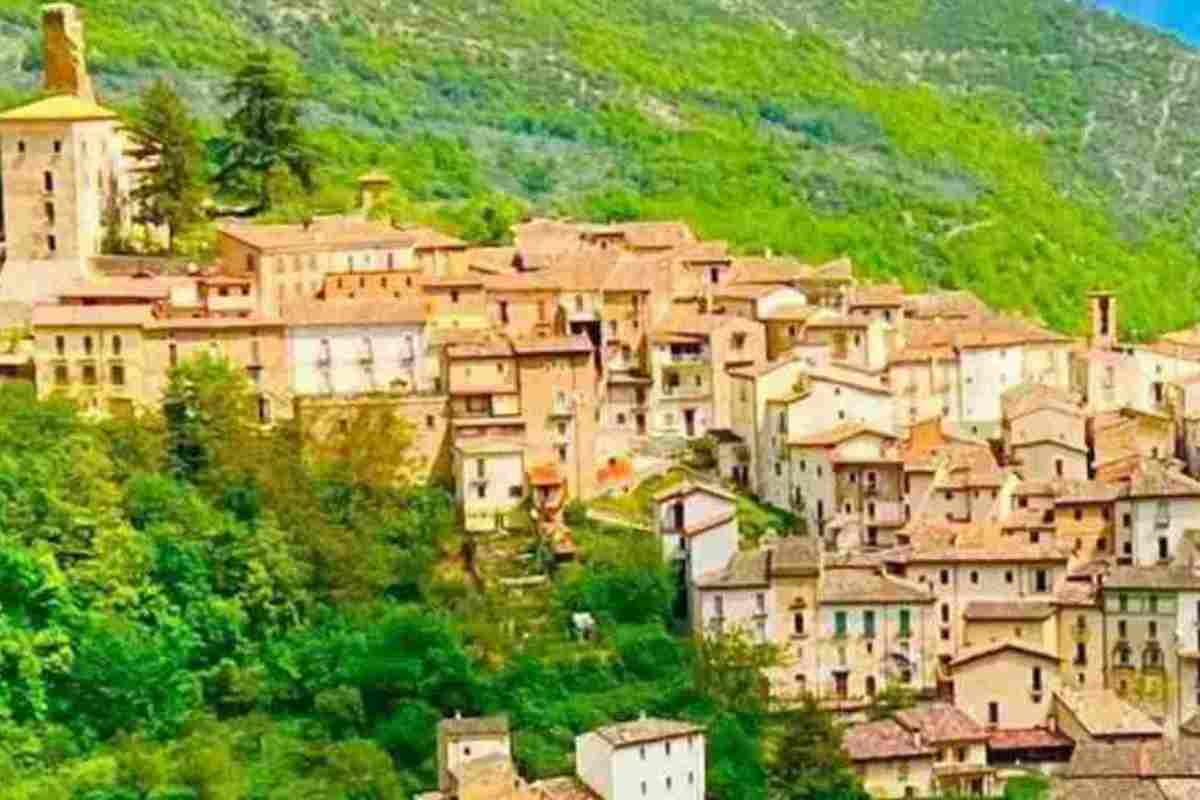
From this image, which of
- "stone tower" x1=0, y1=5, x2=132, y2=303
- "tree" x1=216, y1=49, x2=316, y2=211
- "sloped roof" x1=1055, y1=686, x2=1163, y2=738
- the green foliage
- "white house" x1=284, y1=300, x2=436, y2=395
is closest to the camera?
the green foliage

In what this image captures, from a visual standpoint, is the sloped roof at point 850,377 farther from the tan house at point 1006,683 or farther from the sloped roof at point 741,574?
the tan house at point 1006,683

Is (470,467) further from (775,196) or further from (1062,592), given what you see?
(775,196)

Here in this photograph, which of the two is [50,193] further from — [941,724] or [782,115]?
[782,115]

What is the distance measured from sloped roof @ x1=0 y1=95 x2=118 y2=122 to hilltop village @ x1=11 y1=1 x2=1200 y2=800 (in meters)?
0.07

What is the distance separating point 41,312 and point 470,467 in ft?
20.9

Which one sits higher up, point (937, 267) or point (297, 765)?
point (937, 267)

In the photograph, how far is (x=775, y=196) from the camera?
2995 inches

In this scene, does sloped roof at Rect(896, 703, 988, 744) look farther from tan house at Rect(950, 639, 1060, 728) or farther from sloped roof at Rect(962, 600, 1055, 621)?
sloped roof at Rect(962, 600, 1055, 621)

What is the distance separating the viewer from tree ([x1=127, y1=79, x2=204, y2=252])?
53.7 m

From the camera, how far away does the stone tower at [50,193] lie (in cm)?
5081

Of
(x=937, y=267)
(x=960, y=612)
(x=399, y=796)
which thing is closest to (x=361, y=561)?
(x=399, y=796)

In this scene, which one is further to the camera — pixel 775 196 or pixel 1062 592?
pixel 775 196

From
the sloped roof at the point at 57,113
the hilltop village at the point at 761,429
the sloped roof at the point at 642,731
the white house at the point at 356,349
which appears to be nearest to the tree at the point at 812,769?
the hilltop village at the point at 761,429

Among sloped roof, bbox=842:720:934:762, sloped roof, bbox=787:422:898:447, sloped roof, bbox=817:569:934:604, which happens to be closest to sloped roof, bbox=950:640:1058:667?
sloped roof, bbox=817:569:934:604
